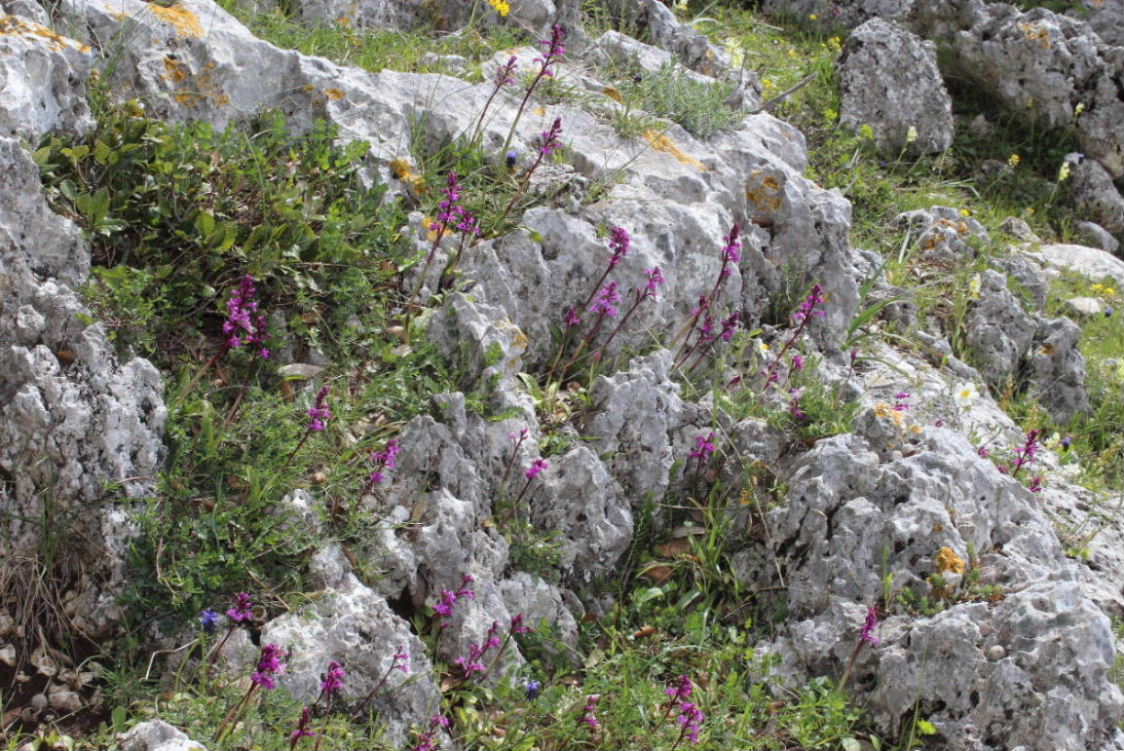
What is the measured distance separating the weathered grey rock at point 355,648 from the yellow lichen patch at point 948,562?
238cm

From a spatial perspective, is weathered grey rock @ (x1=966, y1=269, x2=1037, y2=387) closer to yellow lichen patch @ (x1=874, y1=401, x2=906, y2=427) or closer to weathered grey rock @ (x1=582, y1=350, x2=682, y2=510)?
yellow lichen patch @ (x1=874, y1=401, x2=906, y2=427)

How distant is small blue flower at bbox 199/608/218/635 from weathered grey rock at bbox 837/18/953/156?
762cm

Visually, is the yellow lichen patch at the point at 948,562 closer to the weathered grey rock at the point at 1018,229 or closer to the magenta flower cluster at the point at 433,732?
the magenta flower cluster at the point at 433,732

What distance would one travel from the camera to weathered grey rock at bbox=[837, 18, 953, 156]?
9.63 meters

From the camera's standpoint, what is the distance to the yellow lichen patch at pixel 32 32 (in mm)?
4641

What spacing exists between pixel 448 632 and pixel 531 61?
14.1ft

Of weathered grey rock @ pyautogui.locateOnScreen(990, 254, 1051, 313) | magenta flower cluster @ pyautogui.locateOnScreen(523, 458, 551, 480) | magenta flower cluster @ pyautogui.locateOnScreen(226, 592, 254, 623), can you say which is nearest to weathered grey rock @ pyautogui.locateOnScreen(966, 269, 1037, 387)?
weathered grey rock @ pyautogui.locateOnScreen(990, 254, 1051, 313)

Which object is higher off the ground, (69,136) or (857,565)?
(69,136)

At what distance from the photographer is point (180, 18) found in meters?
5.47

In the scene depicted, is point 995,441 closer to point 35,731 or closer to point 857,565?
point 857,565

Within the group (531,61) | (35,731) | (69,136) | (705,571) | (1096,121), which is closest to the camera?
(35,731)

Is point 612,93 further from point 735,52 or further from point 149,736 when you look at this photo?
point 149,736

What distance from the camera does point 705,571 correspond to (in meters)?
5.03

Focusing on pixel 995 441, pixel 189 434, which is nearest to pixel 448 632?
pixel 189 434
